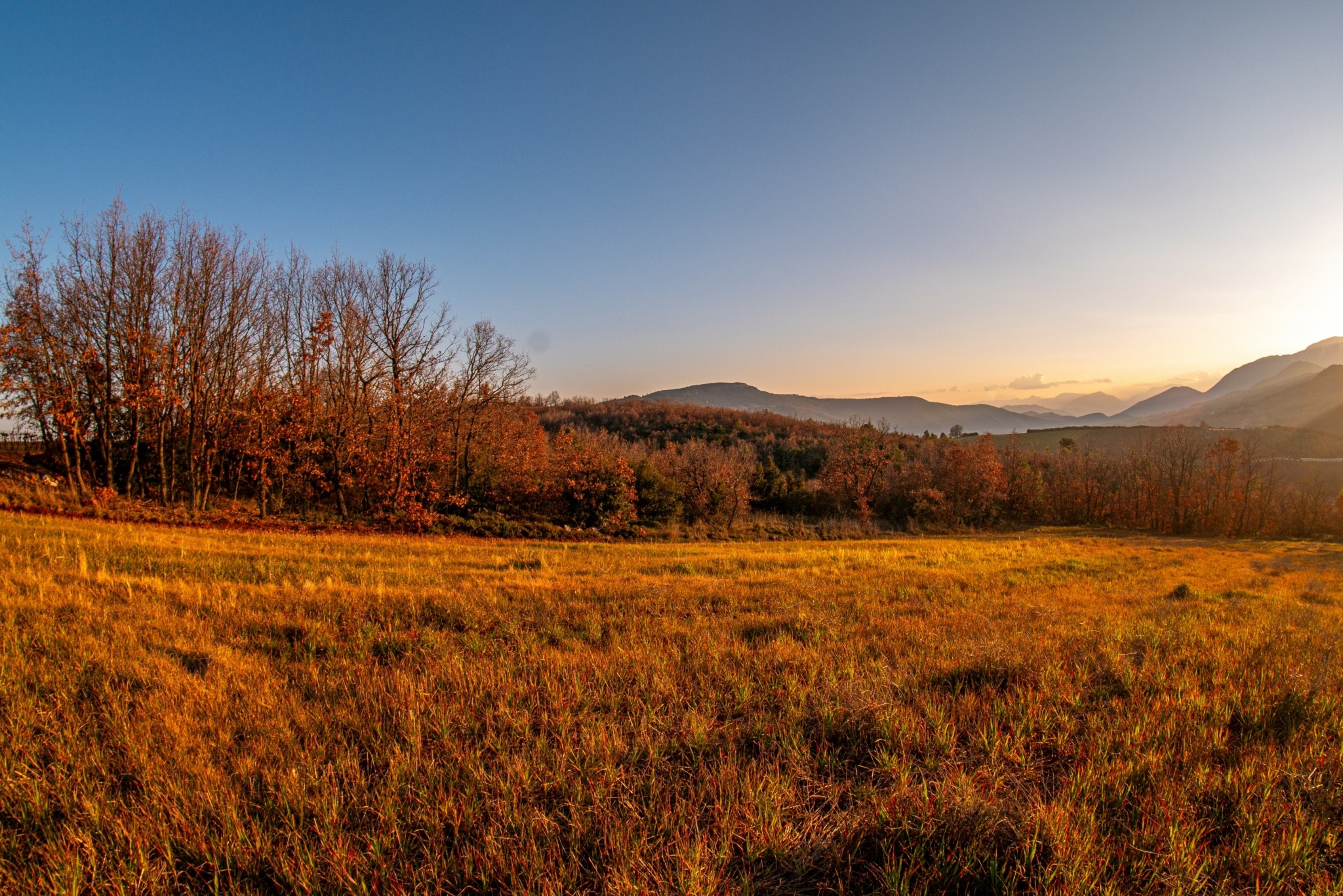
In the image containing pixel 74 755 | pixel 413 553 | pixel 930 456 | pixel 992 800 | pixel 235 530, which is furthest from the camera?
pixel 930 456

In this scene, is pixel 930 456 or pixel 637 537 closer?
pixel 637 537

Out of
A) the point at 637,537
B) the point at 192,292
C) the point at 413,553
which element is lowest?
the point at 637,537

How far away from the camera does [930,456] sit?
55.8 metres

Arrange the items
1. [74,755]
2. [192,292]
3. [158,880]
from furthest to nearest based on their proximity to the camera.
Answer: [192,292], [74,755], [158,880]

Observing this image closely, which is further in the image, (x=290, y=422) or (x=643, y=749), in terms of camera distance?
(x=290, y=422)

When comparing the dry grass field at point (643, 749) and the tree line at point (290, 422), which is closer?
the dry grass field at point (643, 749)

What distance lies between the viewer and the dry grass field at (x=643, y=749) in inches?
88.5

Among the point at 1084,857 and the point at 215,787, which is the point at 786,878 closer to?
the point at 1084,857

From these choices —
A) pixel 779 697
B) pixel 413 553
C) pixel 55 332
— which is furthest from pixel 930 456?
pixel 55 332

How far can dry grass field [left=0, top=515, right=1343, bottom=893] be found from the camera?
2.25 m

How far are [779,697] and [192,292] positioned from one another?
1236 inches

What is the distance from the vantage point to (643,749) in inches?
124

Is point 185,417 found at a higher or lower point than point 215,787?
higher

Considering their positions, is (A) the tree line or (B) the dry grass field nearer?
(B) the dry grass field
